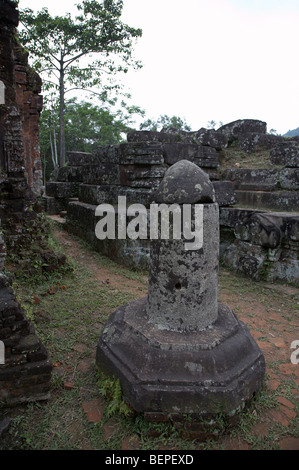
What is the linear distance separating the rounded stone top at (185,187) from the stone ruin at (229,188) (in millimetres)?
2754

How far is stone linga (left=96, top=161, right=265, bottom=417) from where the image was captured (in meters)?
2.13

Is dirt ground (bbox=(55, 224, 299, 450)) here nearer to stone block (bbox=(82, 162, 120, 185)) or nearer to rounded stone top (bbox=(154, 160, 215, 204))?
stone block (bbox=(82, 162, 120, 185))

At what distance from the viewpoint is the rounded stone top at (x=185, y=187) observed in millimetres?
2434

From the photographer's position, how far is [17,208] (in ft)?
16.4

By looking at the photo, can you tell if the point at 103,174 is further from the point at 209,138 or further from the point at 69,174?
the point at 69,174

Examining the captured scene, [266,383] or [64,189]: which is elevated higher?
[64,189]

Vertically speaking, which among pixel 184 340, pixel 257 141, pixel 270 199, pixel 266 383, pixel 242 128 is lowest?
pixel 266 383

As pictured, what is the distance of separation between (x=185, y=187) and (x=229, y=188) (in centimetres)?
384

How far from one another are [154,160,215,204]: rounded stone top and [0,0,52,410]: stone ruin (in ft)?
4.87

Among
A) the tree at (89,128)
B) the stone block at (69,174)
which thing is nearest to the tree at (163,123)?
the tree at (89,128)

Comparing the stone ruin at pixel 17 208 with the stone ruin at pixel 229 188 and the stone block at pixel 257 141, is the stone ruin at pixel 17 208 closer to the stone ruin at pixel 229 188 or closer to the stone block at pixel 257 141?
the stone ruin at pixel 229 188

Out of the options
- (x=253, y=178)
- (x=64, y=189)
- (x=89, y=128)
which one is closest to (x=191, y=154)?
(x=253, y=178)

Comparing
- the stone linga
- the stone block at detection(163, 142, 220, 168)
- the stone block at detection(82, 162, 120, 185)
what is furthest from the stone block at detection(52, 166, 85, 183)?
the stone linga
